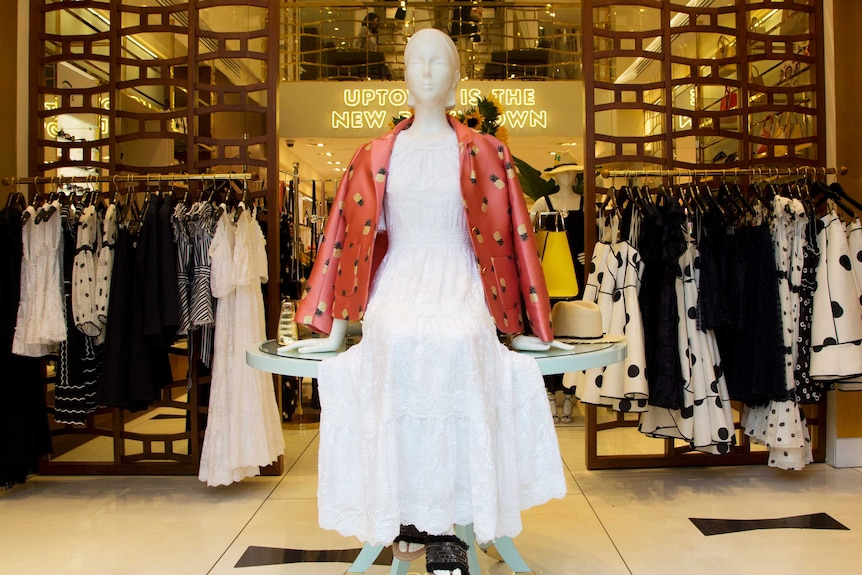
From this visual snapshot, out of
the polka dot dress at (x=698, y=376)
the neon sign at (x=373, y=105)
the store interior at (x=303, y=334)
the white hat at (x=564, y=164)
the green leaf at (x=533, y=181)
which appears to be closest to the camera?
the store interior at (x=303, y=334)

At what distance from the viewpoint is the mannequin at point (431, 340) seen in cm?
169

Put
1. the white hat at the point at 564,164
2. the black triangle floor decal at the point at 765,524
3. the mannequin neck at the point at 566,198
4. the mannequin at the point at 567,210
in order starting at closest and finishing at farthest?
the black triangle floor decal at the point at 765,524
the mannequin at the point at 567,210
the white hat at the point at 564,164
the mannequin neck at the point at 566,198

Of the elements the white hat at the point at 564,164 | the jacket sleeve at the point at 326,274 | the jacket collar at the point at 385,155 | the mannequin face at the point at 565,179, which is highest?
the white hat at the point at 564,164

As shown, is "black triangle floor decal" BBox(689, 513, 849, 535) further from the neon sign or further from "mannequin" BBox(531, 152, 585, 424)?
the neon sign

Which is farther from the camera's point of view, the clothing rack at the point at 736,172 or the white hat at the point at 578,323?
the clothing rack at the point at 736,172

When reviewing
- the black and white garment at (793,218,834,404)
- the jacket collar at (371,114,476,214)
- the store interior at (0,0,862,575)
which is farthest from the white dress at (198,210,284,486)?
the black and white garment at (793,218,834,404)

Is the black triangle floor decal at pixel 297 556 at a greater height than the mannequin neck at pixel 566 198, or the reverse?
the mannequin neck at pixel 566 198

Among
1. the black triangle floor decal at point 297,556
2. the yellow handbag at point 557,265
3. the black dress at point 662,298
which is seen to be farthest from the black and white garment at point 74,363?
the black dress at point 662,298

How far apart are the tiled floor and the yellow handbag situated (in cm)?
106

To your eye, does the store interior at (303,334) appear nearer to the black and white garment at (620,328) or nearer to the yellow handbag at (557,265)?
the black and white garment at (620,328)

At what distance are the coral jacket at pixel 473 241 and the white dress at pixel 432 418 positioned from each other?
0.06 metres

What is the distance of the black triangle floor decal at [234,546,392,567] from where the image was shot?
2.62 m

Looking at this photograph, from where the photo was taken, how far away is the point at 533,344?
6.42 ft

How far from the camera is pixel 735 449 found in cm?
385
